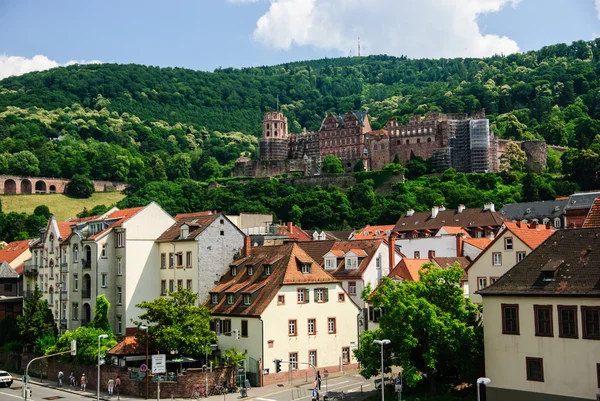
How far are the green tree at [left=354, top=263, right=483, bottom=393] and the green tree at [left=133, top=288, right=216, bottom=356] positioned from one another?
13424 millimetres

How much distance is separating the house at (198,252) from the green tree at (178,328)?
548 cm

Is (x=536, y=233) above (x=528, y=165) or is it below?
below

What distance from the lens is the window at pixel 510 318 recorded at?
149 feet

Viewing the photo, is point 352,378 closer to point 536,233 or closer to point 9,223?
point 536,233

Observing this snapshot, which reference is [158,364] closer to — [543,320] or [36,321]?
[543,320]

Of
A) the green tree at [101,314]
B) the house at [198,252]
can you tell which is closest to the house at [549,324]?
the house at [198,252]

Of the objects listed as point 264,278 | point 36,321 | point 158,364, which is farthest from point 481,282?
point 36,321

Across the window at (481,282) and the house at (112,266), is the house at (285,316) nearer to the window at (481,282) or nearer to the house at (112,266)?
the house at (112,266)

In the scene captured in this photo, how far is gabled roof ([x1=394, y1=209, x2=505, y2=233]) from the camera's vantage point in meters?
116

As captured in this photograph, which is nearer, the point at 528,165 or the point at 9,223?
the point at 9,223

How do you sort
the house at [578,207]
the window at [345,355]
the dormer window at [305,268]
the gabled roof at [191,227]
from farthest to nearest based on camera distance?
the house at [578,207] < the gabled roof at [191,227] < the window at [345,355] < the dormer window at [305,268]

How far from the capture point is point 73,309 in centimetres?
7475

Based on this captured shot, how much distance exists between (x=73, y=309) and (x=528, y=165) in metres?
135

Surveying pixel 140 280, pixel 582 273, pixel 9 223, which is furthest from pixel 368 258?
pixel 9 223
